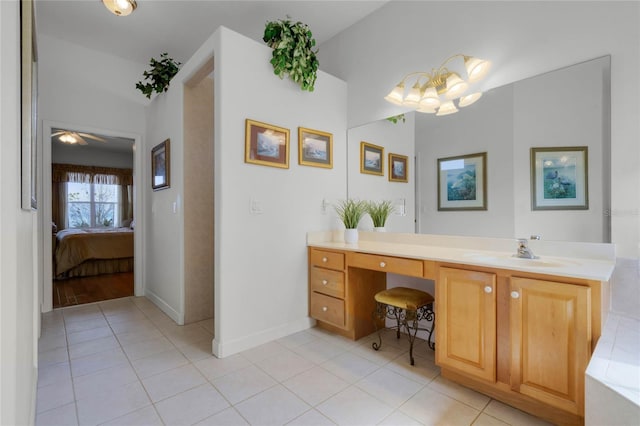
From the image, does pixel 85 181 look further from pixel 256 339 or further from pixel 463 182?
pixel 463 182

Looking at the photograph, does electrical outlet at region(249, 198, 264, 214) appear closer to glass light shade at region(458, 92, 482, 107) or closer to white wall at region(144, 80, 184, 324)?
white wall at region(144, 80, 184, 324)

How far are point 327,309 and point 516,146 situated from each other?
1877 millimetres

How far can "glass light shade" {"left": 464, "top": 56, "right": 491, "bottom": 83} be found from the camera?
7.04 ft

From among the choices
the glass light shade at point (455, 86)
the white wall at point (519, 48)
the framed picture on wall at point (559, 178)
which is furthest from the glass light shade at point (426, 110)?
the framed picture on wall at point (559, 178)

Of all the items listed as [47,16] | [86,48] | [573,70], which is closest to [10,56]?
[573,70]

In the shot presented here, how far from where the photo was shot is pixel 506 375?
63.4 inches

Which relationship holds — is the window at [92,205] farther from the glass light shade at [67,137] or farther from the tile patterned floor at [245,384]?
the tile patterned floor at [245,384]

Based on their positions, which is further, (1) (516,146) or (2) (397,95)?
(2) (397,95)

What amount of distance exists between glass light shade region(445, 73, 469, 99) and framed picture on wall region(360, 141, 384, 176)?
2.44ft

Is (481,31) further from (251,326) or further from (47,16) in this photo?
(47,16)

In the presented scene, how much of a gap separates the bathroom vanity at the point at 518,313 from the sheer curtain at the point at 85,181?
802cm

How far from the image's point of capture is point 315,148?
2844 mm

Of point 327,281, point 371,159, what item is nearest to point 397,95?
point 371,159

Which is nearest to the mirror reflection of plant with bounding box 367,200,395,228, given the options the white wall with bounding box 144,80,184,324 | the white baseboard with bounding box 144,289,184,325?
the white wall with bounding box 144,80,184,324
